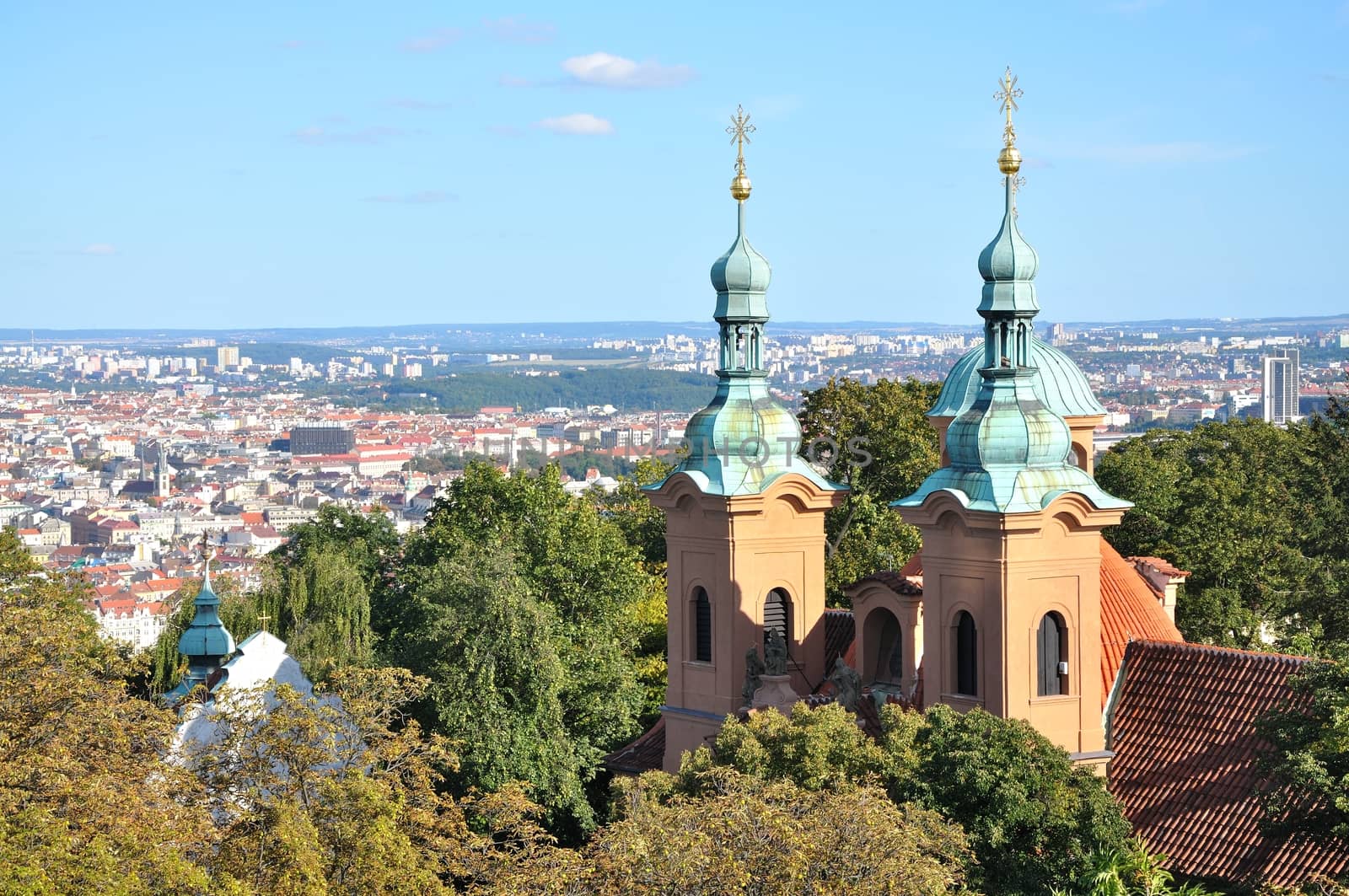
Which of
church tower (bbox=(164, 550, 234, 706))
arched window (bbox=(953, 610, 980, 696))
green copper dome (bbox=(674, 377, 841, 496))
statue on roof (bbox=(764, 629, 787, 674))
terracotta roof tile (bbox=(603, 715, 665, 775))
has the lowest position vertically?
terracotta roof tile (bbox=(603, 715, 665, 775))

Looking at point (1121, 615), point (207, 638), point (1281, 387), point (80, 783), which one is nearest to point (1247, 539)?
point (1121, 615)

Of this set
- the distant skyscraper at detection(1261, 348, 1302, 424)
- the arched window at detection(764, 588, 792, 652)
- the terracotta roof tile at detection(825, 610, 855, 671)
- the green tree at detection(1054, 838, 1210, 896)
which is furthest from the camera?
the distant skyscraper at detection(1261, 348, 1302, 424)

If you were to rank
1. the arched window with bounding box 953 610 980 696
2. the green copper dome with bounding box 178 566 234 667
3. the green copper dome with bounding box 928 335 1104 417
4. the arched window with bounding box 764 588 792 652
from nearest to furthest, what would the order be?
the arched window with bounding box 953 610 980 696 → the arched window with bounding box 764 588 792 652 → the green copper dome with bounding box 928 335 1104 417 → the green copper dome with bounding box 178 566 234 667

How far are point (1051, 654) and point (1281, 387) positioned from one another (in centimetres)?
13323

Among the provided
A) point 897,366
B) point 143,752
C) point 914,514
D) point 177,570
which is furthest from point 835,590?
point 177,570

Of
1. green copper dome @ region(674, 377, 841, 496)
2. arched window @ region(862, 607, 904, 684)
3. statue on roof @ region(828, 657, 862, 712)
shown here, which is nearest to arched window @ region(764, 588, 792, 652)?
arched window @ region(862, 607, 904, 684)

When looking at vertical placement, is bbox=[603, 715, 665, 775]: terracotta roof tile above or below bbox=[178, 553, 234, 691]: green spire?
below

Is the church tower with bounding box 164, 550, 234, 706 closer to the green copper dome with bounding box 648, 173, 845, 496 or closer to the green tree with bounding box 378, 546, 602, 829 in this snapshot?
the green tree with bounding box 378, 546, 602, 829

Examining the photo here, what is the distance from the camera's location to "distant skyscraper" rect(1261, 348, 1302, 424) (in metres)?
150

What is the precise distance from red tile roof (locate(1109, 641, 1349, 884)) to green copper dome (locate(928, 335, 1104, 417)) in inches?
295

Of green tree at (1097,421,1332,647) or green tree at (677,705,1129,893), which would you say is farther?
green tree at (1097,421,1332,647)

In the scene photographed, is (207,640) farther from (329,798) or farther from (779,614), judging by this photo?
(329,798)

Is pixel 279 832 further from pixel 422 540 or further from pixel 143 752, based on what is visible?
pixel 422 540

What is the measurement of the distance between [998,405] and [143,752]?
1327cm
